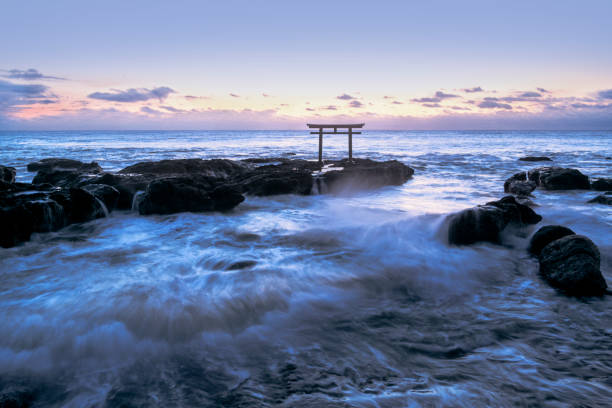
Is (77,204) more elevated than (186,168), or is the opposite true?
(186,168)

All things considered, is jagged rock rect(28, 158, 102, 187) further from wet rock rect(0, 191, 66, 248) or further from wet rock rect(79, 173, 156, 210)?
wet rock rect(0, 191, 66, 248)

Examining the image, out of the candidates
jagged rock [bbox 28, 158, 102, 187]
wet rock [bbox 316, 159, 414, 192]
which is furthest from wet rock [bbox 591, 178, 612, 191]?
jagged rock [bbox 28, 158, 102, 187]

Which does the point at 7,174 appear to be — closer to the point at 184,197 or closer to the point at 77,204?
the point at 77,204

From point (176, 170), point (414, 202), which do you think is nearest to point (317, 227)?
point (414, 202)

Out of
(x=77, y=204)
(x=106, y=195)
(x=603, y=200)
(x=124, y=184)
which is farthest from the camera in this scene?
(x=124, y=184)

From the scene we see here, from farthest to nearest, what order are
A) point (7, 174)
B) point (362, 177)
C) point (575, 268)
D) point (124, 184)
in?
point (362, 177), point (7, 174), point (124, 184), point (575, 268)

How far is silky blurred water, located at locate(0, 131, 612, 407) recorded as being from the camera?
2.78m

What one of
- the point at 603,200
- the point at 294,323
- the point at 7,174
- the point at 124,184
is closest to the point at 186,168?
the point at 124,184

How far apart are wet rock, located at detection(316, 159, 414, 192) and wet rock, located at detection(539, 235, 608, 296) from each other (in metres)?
8.13

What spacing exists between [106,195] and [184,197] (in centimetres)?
204

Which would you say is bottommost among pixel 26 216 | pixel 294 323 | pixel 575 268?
pixel 294 323

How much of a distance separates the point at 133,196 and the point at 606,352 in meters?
10.2

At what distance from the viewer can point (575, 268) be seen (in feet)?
14.3

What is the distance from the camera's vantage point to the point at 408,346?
335cm
